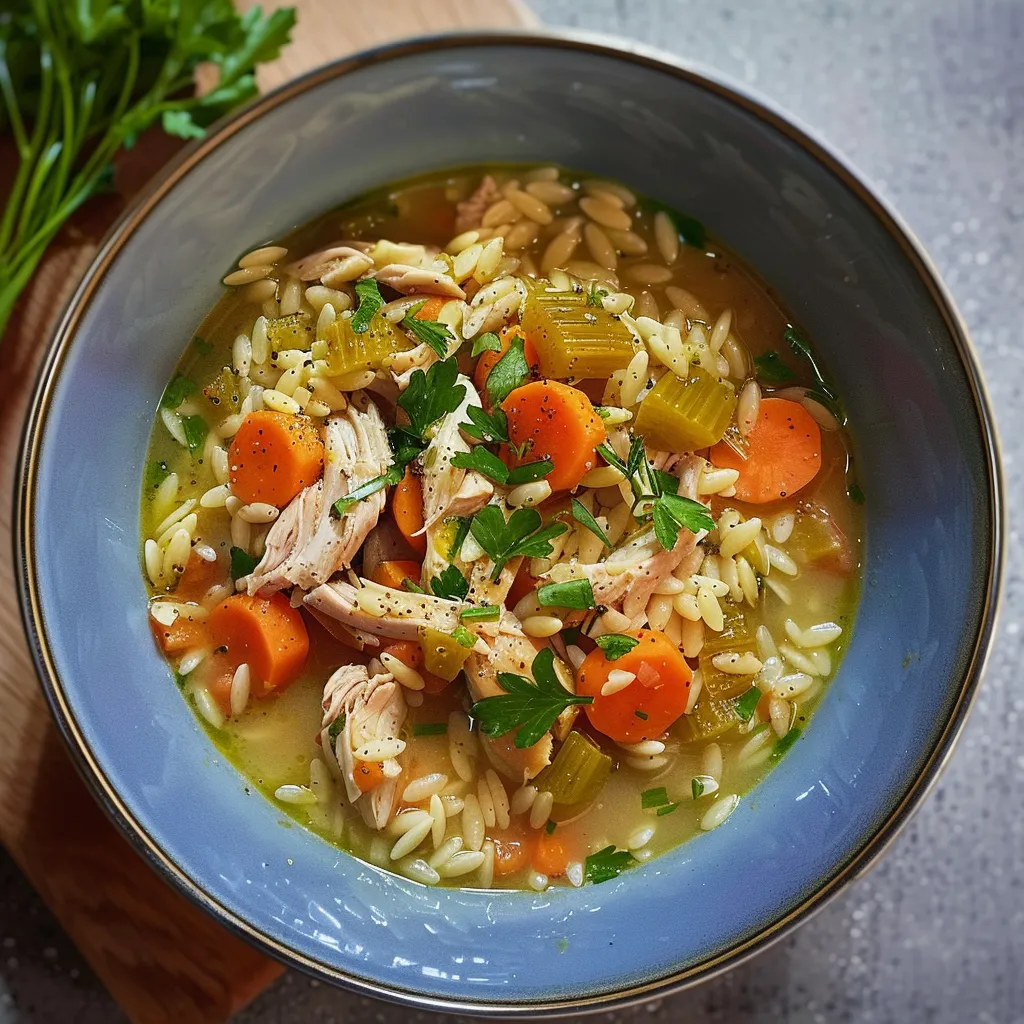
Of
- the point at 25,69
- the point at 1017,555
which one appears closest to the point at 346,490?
the point at 25,69

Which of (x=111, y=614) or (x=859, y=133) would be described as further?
(x=859, y=133)

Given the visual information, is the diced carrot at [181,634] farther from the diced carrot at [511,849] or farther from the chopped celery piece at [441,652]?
the diced carrot at [511,849]

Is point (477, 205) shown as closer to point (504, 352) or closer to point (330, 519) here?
point (504, 352)

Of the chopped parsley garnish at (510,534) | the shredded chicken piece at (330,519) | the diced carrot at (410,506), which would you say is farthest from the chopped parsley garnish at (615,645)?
the shredded chicken piece at (330,519)

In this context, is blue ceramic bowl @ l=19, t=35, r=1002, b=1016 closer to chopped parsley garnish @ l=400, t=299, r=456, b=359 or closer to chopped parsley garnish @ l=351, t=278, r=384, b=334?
chopped parsley garnish @ l=351, t=278, r=384, b=334

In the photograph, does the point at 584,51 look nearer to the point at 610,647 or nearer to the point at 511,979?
the point at 610,647

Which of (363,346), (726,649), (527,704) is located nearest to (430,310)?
(363,346)

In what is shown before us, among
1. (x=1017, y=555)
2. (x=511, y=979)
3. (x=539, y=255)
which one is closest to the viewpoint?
(x=511, y=979)
